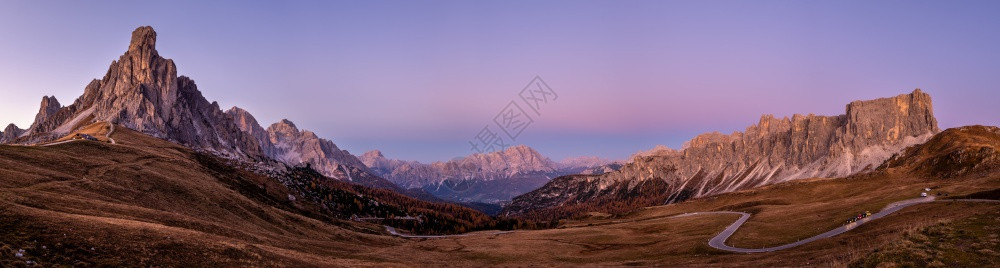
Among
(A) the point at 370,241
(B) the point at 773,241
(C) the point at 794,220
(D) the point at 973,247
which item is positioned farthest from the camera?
(A) the point at 370,241

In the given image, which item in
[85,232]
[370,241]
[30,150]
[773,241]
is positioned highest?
[30,150]

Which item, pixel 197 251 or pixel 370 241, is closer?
pixel 197 251

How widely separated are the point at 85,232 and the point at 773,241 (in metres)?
93.9

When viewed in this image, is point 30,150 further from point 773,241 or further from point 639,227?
point 639,227

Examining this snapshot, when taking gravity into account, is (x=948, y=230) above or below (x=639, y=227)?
above

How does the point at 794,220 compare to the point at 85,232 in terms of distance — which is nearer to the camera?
the point at 85,232

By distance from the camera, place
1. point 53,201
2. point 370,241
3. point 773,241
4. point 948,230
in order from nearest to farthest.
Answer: point 948,230, point 53,201, point 773,241, point 370,241

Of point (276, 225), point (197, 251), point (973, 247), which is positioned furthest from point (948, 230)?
point (276, 225)

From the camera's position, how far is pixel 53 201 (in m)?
49.9

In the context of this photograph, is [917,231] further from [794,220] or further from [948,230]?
[794,220]

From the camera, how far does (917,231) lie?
131ft

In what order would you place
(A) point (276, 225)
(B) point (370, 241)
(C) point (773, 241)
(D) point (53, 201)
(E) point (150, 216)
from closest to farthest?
(D) point (53, 201) → (E) point (150, 216) → (C) point (773, 241) → (A) point (276, 225) → (B) point (370, 241)

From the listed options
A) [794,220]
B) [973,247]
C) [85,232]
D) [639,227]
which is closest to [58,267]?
[85,232]

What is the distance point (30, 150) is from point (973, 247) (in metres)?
129
